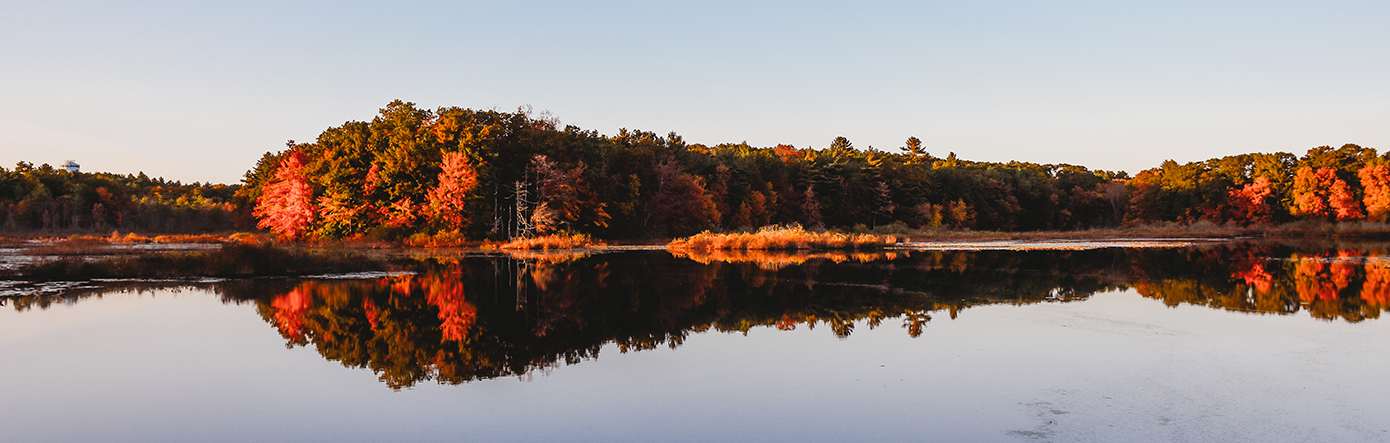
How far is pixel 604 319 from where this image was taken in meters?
11.9

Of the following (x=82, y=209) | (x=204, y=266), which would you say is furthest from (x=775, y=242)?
(x=82, y=209)

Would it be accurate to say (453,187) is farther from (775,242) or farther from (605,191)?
(775,242)

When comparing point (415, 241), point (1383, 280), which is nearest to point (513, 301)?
point (1383, 280)

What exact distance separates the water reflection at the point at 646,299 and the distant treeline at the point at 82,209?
49.9m

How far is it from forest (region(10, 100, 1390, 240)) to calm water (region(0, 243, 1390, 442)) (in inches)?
1045

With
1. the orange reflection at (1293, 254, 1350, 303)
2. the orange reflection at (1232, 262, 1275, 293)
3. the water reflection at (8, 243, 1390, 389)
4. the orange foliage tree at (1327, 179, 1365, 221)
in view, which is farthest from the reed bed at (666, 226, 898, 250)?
the orange foliage tree at (1327, 179, 1365, 221)

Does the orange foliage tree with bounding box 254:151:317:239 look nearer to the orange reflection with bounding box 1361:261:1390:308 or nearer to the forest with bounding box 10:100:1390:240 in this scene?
the forest with bounding box 10:100:1390:240

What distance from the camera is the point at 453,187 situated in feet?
130

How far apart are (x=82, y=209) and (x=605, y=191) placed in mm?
42067

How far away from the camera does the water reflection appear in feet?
30.8

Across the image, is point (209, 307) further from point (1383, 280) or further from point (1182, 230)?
point (1182, 230)

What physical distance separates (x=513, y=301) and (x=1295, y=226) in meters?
73.6

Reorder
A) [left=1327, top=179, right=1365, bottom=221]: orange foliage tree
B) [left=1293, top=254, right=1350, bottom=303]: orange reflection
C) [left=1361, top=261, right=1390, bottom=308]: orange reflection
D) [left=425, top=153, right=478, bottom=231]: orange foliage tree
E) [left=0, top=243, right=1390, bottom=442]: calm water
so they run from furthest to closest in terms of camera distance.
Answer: [left=1327, top=179, right=1365, bottom=221]: orange foliage tree
[left=425, top=153, right=478, bottom=231]: orange foliage tree
[left=1293, top=254, right=1350, bottom=303]: orange reflection
[left=1361, top=261, right=1390, bottom=308]: orange reflection
[left=0, top=243, right=1390, bottom=442]: calm water

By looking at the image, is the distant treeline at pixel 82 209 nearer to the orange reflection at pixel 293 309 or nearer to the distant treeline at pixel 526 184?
the distant treeline at pixel 526 184
